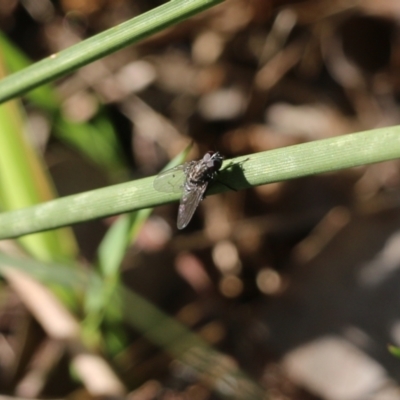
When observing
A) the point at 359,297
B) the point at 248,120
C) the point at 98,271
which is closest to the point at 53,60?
the point at 98,271

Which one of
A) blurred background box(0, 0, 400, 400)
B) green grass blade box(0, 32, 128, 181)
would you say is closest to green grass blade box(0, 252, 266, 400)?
blurred background box(0, 0, 400, 400)

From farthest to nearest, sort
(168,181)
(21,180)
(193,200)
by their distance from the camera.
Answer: (21,180), (193,200), (168,181)

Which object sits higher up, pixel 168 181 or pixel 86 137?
pixel 86 137

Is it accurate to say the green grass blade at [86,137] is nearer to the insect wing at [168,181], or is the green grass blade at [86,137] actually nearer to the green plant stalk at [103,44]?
the insect wing at [168,181]

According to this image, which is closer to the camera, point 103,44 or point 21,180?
point 103,44

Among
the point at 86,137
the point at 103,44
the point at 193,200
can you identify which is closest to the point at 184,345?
the point at 193,200

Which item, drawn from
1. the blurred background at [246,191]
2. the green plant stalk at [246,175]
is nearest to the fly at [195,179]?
the green plant stalk at [246,175]

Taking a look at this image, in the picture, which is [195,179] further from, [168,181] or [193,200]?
[168,181]
